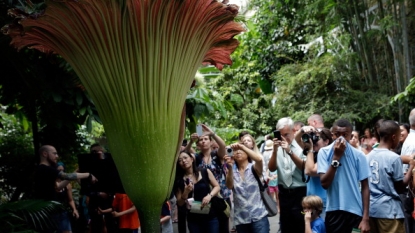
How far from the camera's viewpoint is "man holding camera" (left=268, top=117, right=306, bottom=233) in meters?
5.07

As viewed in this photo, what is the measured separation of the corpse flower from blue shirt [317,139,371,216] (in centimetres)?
Result: 278

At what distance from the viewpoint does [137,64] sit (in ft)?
5.05

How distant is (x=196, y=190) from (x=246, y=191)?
55 cm

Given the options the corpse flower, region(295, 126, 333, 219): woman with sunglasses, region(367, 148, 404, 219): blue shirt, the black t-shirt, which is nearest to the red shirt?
the black t-shirt

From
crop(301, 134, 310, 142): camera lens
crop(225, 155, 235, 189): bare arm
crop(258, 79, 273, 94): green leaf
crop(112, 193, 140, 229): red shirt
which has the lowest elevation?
crop(112, 193, 140, 229): red shirt

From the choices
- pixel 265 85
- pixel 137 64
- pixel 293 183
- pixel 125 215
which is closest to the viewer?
pixel 137 64

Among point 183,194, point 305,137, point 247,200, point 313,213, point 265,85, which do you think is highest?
point 265,85

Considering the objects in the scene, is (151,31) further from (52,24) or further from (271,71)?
(271,71)

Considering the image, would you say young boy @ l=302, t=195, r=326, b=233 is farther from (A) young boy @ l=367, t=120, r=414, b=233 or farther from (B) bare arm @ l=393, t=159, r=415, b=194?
(B) bare arm @ l=393, t=159, r=415, b=194

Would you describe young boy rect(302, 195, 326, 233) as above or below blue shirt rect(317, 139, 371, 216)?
below

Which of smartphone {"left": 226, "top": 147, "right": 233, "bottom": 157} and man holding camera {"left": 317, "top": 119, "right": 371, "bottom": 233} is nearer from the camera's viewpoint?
man holding camera {"left": 317, "top": 119, "right": 371, "bottom": 233}

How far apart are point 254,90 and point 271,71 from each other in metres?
2.14

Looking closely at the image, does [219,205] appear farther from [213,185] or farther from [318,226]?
[318,226]

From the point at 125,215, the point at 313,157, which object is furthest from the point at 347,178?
the point at 125,215
